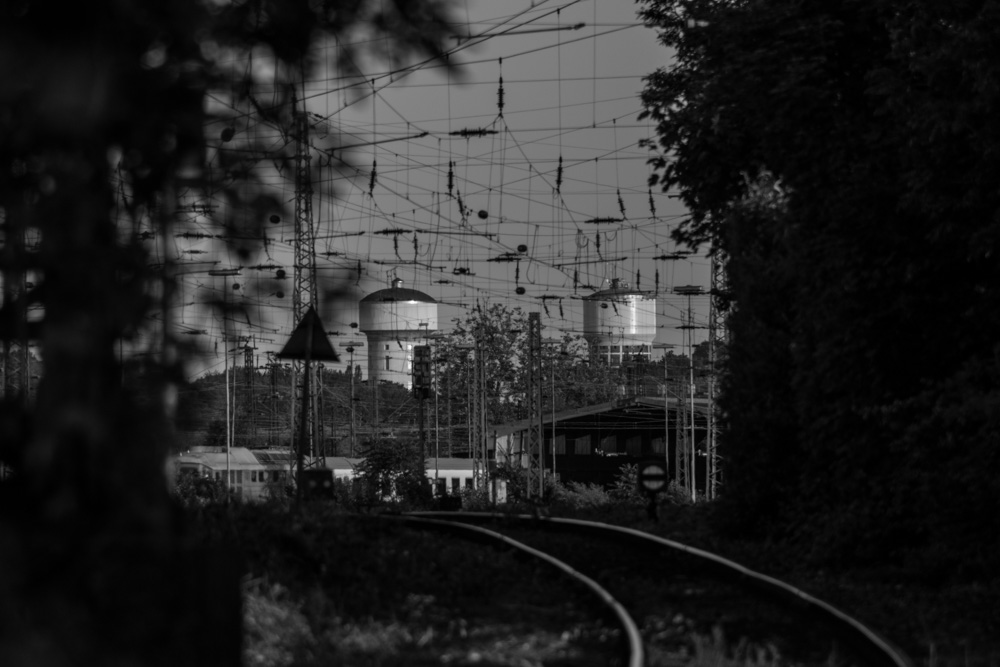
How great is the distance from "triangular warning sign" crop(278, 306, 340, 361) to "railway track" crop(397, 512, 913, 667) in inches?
127

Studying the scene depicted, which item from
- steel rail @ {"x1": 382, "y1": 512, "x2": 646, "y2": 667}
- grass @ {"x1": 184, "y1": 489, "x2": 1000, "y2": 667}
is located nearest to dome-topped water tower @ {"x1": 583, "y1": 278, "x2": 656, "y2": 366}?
steel rail @ {"x1": 382, "y1": 512, "x2": 646, "y2": 667}

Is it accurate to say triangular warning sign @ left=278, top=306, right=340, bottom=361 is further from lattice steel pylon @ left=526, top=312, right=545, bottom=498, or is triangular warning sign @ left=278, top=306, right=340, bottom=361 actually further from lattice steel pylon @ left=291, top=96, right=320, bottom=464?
lattice steel pylon @ left=526, top=312, right=545, bottom=498

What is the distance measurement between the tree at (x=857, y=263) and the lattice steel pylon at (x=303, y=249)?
6.48 m

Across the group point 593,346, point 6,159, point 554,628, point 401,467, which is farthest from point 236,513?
point 593,346

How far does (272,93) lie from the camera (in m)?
8.30

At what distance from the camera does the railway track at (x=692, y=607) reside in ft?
30.3

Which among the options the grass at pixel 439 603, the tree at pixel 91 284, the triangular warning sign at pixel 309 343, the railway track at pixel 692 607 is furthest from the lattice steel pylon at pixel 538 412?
the tree at pixel 91 284

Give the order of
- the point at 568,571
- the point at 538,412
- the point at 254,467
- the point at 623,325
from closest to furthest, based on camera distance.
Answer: the point at 568,571 < the point at 538,412 < the point at 254,467 < the point at 623,325

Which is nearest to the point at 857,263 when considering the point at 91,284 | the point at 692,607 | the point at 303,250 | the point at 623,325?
the point at 692,607

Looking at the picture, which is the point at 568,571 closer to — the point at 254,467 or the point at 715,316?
the point at 715,316

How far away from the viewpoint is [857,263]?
15836mm

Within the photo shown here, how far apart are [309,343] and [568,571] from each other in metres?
5.51

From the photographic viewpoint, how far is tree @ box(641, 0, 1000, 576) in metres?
14.0

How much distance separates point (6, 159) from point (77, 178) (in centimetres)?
78
